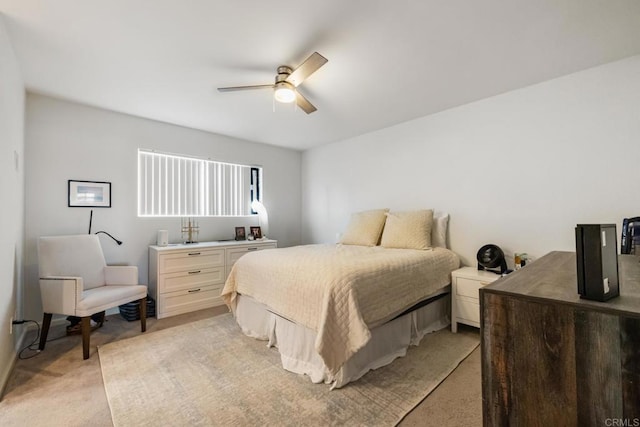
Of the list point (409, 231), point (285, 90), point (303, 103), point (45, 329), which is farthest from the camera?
point (409, 231)

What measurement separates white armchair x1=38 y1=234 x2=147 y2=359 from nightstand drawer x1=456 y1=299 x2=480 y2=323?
313 centimetres

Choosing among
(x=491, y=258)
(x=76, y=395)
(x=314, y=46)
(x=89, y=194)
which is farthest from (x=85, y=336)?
(x=491, y=258)

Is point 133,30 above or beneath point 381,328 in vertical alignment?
above

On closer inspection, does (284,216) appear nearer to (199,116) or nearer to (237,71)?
(199,116)

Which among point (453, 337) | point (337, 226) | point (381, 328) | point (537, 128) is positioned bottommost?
point (453, 337)

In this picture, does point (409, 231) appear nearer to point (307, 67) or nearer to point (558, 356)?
point (307, 67)

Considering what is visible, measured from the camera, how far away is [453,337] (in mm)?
2559

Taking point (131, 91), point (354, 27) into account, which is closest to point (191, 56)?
point (131, 91)

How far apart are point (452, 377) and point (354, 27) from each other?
8.27 feet

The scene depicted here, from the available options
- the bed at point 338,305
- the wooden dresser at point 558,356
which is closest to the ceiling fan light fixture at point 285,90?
the bed at point 338,305

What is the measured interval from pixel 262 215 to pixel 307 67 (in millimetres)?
2850

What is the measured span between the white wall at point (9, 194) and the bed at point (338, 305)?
1.53 metres

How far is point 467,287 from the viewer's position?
262cm

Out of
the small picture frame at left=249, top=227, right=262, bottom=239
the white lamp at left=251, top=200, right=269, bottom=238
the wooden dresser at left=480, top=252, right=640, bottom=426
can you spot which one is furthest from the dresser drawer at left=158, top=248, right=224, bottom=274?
the wooden dresser at left=480, top=252, right=640, bottom=426
